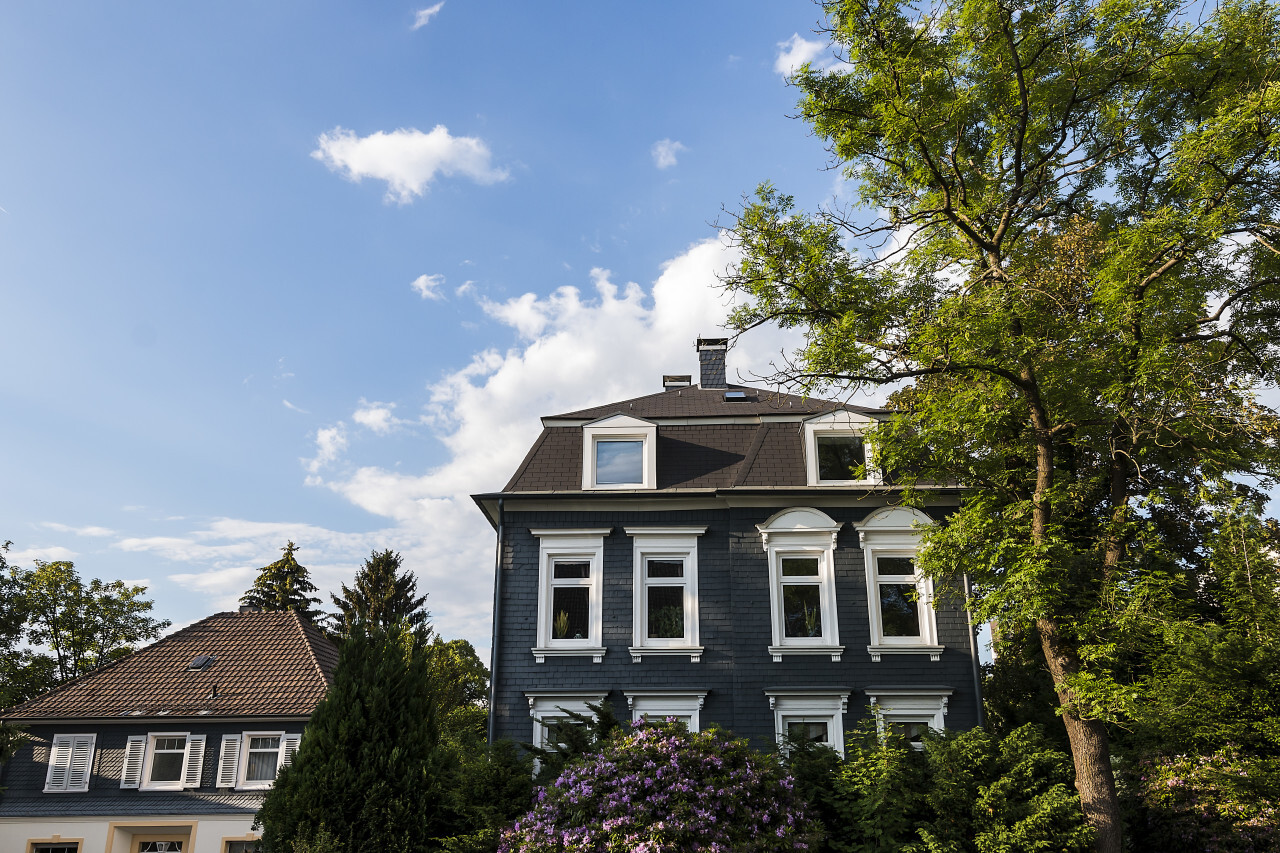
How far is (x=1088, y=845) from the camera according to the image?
38.8ft

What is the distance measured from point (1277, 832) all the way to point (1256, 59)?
11.5 meters

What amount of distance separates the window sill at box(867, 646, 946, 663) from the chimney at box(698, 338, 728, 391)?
8500 millimetres

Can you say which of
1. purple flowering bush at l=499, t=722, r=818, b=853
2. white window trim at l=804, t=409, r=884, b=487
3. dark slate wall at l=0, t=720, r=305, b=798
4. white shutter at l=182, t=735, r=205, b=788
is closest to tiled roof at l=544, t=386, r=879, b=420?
white window trim at l=804, t=409, r=884, b=487

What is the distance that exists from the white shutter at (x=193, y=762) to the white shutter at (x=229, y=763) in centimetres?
51

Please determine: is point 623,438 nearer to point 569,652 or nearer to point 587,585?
point 587,585

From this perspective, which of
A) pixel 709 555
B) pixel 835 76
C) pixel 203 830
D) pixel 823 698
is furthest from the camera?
pixel 203 830

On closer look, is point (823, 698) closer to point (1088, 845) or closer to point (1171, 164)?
point (1088, 845)

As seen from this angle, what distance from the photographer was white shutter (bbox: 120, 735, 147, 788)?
21703 mm

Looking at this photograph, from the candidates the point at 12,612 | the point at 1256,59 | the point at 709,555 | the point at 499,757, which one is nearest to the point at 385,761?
the point at 499,757

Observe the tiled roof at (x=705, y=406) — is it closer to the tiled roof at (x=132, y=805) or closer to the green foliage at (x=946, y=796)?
the green foliage at (x=946, y=796)

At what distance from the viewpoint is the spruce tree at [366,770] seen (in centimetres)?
1127

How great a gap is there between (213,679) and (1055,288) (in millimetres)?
22743

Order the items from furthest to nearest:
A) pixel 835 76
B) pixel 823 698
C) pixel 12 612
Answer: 1. pixel 12 612
2. pixel 823 698
3. pixel 835 76

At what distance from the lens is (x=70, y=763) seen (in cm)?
2181
